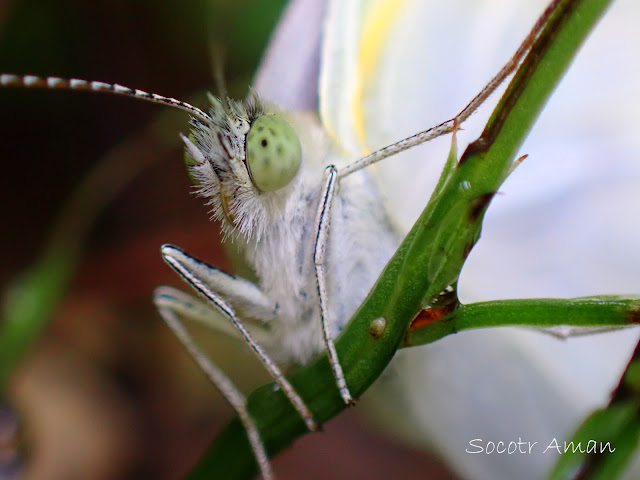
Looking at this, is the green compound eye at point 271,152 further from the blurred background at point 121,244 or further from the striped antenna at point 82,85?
the blurred background at point 121,244

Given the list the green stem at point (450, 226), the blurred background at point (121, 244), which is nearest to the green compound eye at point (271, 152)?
the green stem at point (450, 226)

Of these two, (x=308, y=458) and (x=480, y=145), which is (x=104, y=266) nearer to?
(x=308, y=458)

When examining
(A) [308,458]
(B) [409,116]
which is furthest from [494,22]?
(A) [308,458]

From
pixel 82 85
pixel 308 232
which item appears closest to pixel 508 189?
pixel 308 232

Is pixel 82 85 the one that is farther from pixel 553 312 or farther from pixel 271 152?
pixel 553 312

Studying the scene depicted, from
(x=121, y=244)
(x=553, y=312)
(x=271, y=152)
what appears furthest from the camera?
(x=121, y=244)

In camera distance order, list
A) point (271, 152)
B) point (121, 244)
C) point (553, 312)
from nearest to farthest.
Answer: point (553, 312) → point (271, 152) → point (121, 244)

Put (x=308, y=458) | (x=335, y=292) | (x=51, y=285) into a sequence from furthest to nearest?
(x=308, y=458)
(x=51, y=285)
(x=335, y=292)
